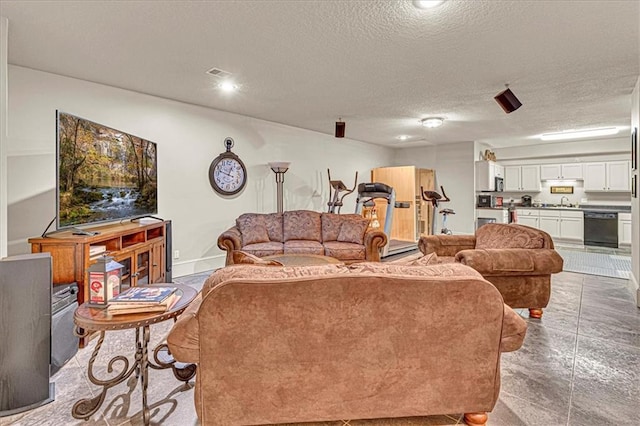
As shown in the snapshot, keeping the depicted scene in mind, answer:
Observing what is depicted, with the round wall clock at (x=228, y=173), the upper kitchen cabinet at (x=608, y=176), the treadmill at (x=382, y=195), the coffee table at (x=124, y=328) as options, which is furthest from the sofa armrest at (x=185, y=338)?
the upper kitchen cabinet at (x=608, y=176)

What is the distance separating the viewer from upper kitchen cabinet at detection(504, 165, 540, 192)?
313 inches

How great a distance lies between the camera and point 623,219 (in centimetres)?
655

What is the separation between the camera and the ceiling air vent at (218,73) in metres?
3.25

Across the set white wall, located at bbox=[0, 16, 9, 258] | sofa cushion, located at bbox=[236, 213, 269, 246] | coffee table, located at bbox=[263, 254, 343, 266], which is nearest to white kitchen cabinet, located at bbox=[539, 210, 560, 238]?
coffee table, located at bbox=[263, 254, 343, 266]

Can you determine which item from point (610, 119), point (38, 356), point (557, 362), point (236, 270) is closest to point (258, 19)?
point (236, 270)

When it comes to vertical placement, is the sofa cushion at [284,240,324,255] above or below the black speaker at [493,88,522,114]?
below

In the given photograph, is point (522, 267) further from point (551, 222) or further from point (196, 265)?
point (551, 222)

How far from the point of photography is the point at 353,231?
15.2ft

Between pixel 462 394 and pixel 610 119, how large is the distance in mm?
5871

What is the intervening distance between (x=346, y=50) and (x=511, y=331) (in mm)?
2451

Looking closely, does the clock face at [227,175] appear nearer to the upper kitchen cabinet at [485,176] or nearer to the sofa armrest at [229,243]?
the sofa armrest at [229,243]

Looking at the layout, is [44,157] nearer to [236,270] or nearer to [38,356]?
[38,356]

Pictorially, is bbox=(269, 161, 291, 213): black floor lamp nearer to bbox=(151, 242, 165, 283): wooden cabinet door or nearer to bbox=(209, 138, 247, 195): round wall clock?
bbox=(209, 138, 247, 195): round wall clock

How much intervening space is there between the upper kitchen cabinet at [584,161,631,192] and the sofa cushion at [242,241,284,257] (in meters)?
7.28
